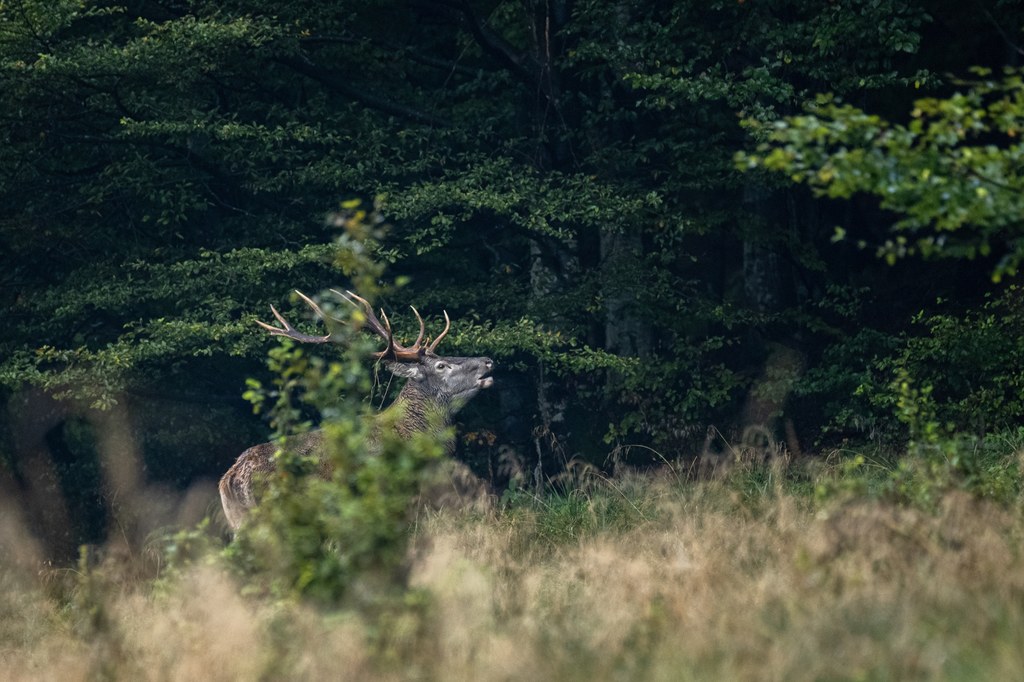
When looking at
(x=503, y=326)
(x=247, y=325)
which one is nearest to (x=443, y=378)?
(x=503, y=326)

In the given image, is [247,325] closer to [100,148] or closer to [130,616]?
[100,148]

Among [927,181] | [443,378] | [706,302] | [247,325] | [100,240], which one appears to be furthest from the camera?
[100,240]

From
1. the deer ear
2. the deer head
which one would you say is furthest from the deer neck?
the deer ear

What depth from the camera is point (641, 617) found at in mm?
5766

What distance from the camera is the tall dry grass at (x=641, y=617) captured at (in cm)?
499

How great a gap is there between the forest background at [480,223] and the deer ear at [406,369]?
947 millimetres

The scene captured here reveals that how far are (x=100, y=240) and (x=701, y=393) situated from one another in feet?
23.2

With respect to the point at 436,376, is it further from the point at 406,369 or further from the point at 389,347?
the point at 389,347

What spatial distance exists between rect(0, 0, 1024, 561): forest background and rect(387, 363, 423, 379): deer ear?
95 centimetres

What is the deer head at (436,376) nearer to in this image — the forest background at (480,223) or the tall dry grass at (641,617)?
the forest background at (480,223)

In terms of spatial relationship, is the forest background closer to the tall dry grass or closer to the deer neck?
the deer neck

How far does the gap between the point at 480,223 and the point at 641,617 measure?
9.23 m

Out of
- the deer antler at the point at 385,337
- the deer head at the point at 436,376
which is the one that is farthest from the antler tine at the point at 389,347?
the deer head at the point at 436,376

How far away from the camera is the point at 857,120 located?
6.05 m
